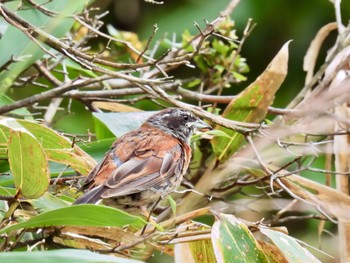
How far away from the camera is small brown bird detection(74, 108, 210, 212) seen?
3.29 m

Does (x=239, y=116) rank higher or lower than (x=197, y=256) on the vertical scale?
higher

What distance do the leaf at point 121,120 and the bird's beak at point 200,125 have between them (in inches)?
8.0

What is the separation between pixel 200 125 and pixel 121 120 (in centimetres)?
38

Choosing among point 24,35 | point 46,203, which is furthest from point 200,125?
point 46,203

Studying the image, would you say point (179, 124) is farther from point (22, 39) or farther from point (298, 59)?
point (298, 59)

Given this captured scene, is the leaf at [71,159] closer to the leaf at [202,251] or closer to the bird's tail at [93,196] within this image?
the bird's tail at [93,196]

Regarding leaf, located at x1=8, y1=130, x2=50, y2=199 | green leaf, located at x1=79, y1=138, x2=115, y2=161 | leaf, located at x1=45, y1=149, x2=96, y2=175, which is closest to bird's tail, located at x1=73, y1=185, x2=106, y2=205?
leaf, located at x1=45, y1=149, x2=96, y2=175

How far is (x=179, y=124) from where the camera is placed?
13.4 feet

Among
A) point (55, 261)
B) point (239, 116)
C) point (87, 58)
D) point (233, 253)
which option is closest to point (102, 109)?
point (239, 116)

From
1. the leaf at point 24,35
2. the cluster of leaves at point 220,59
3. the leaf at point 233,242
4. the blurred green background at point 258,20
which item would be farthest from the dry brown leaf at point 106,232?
the blurred green background at point 258,20

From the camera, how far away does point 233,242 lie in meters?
2.81

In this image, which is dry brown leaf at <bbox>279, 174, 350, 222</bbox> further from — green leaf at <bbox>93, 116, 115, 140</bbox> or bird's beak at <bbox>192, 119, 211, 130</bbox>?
green leaf at <bbox>93, 116, 115, 140</bbox>

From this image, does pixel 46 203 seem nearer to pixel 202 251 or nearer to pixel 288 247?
pixel 202 251

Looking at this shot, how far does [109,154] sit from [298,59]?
123 inches
